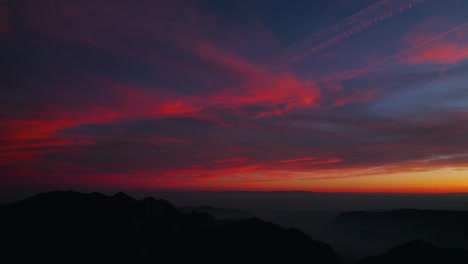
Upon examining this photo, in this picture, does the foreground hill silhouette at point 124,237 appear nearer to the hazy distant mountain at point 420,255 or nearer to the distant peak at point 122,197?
the distant peak at point 122,197

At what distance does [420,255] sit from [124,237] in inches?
3474

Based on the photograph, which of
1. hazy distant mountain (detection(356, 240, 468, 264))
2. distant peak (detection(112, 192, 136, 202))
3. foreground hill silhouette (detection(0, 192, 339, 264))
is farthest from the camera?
distant peak (detection(112, 192, 136, 202))

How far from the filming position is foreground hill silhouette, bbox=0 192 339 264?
94625 millimetres

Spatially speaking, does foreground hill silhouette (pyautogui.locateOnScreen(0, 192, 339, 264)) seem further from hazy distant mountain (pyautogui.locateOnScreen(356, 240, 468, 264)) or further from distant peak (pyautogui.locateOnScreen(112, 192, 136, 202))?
hazy distant mountain (pyautogui.locateOnScreen(356, 240, 468, 264))

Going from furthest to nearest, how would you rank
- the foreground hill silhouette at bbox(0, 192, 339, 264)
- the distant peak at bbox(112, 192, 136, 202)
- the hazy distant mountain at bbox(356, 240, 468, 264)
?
the distant peak at bbox(112, 192, 136, 202)
the foreground hill silhouette at bbox(0, 192, 339, 264)
the hazy distant mountain at bbox(356, 240, 468, 264)

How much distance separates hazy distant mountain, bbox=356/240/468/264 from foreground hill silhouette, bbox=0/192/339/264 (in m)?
24.5

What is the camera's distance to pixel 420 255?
8144cm

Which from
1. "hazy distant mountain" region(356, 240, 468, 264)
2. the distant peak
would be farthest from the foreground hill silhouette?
"hazy distant mountain" region(356, 240, 468, 264)

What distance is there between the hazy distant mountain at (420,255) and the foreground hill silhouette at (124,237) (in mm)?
24542

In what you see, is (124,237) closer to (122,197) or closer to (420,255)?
(122,197)

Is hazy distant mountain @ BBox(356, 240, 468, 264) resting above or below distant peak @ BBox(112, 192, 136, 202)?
below

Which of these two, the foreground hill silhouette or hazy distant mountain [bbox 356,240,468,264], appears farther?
the foreground hill silhouette

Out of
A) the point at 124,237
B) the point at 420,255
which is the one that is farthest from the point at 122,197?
the point at 420,255

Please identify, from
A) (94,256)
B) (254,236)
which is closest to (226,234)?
(254,236)
